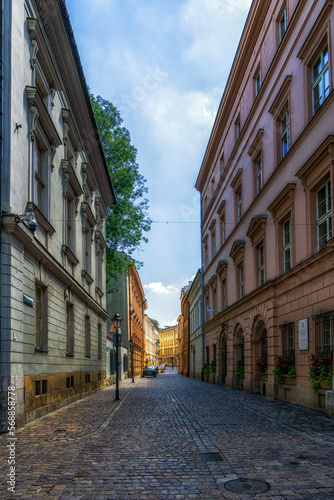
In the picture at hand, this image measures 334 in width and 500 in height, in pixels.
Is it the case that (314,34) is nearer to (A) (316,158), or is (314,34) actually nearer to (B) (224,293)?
(A) (316,158)

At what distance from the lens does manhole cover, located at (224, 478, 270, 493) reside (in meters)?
5.07

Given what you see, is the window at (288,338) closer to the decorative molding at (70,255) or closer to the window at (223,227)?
the decorative molding at (70,255)

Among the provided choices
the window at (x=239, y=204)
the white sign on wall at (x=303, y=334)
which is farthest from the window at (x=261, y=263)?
the white sign on wall at (x=303, y=334)

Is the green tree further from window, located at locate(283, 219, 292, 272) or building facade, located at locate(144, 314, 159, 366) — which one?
building facade, located at locate(144, 314, 159, 366)

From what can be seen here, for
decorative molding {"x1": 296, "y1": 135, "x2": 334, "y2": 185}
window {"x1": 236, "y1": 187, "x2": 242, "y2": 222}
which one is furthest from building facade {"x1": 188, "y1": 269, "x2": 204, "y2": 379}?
decorative molding {"x1": 296, "y1": 135, "x2": 334, "y2": 185}

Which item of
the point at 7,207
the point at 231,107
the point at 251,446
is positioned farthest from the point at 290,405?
the point at 231,107

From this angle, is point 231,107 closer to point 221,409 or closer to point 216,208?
point 216,208

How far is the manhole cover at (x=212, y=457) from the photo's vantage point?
6.48m

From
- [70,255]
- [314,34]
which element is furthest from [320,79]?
[70,255]

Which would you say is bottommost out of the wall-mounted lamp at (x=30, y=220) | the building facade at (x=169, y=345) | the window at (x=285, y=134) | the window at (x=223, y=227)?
the building facade at (x=169, y=345)

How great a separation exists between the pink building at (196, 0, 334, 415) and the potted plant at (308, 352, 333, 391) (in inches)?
3.0

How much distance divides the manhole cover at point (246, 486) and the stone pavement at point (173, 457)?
0.01m

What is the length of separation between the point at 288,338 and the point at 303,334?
2097 millimetres

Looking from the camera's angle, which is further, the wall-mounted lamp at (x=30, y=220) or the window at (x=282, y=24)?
the window at (x=282, y=24)
